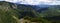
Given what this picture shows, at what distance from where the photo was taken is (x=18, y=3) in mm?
951

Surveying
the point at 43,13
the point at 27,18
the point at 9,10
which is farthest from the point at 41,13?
the point at 9,10

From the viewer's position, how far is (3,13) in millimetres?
866

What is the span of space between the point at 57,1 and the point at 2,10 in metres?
0.48

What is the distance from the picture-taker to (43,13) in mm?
895

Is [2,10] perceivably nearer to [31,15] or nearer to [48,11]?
[31,15]

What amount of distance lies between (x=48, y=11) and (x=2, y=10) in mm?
389

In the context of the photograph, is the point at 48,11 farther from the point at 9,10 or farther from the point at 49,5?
the point at 9,10

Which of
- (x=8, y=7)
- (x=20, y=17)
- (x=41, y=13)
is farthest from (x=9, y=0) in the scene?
(x=41, y=13)

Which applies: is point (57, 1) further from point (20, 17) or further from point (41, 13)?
point (20, 17)

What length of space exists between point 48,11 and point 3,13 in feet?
1.24

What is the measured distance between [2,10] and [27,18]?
0.22 meters

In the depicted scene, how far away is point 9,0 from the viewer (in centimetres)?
95

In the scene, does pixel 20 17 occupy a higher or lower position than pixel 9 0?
lower

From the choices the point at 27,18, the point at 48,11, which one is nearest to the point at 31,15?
the point at 27,18
